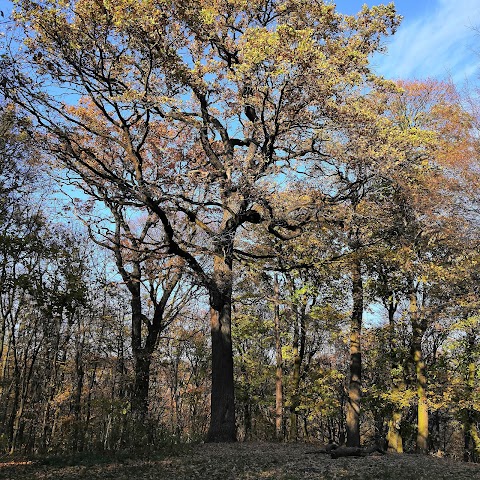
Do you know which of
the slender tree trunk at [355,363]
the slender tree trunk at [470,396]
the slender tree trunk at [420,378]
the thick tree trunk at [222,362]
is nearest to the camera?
the thick tree trunk at [222,362]

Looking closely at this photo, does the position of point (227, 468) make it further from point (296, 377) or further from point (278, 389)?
point (296, 377)

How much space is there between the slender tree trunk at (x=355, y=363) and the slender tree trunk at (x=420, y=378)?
1824 millimetres

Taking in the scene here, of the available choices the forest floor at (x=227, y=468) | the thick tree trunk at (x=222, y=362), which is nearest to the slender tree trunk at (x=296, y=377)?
the thick tree trunk at (x=222, y=362)

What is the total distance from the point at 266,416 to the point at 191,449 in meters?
15.4

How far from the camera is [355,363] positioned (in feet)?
44.0

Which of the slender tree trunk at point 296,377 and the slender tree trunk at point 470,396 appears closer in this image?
the slender tree trunk at point 470,396

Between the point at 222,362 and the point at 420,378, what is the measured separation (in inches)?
309

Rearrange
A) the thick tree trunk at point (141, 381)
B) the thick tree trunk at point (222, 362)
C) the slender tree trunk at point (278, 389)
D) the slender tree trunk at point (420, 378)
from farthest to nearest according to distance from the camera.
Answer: the slender tree trunk at point (278, 389)
the slender tree trunk at point (420, 378)
the thick tree trunk at point (222, 362)
the thick tree trunk at point (141, 381)

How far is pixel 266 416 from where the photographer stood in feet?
73.5

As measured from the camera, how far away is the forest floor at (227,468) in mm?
5922

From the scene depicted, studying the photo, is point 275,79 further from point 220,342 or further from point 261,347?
point 261,347

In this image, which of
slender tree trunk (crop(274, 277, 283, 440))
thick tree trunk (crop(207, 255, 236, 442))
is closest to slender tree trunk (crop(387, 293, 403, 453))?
slender tree trunk (crop(274, 277, 283, 440))

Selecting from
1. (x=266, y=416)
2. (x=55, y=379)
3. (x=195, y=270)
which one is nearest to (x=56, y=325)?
(x=55, y=379)

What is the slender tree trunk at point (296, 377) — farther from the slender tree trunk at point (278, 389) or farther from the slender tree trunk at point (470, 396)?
the slender tree trunk at point (470, 396)
